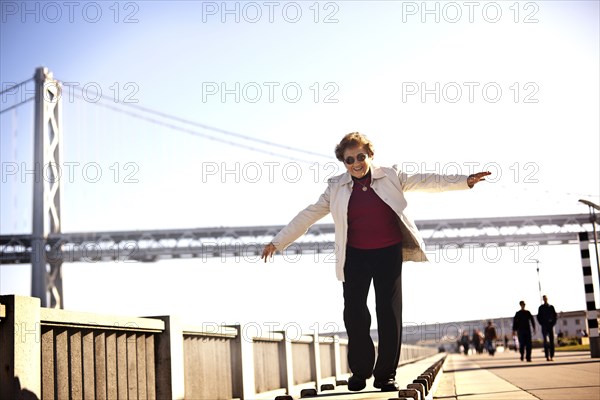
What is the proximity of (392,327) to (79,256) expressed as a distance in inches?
2444

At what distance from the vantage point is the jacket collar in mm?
5129

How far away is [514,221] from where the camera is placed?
74750 mm

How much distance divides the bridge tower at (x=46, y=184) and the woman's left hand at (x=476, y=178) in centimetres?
4209

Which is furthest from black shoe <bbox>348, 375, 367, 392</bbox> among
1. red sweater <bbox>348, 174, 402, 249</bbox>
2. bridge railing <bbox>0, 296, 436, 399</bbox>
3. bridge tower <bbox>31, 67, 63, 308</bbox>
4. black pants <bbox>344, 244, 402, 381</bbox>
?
bridge tower <bbox>31, 67, 63, 308</bbox>

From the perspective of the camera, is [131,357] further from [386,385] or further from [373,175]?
[373,175]

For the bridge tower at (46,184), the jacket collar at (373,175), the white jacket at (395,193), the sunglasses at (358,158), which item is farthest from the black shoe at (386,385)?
the bridge tower at (46,184)

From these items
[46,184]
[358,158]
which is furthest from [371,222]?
[46,184]

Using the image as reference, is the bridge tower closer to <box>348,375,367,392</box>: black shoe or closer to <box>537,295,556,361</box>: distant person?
<box>537,295,556,361</box>: distant person

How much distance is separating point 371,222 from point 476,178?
2.09ft

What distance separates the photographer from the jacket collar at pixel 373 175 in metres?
5.13

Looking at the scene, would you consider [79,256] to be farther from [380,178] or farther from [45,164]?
[380,178]

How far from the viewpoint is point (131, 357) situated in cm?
580

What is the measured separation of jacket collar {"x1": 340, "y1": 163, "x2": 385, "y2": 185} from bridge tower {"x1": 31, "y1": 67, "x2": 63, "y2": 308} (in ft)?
137

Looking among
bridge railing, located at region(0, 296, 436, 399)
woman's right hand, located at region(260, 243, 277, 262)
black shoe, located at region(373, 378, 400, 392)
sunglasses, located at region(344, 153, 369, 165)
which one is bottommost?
black shoe, located at region(373, 378, 400, 392)
